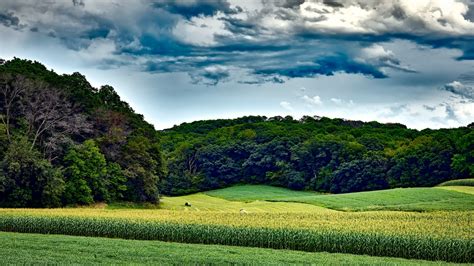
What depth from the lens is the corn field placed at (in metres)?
30.3

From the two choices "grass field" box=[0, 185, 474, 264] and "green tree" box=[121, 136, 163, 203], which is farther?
"green tree" box=[121, 136, 163, 203]

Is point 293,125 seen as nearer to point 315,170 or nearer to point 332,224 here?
point 315,170

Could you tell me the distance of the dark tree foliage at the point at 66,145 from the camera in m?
58.6

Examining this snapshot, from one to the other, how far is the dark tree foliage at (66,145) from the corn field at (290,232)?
629 inches

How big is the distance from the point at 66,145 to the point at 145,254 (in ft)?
130

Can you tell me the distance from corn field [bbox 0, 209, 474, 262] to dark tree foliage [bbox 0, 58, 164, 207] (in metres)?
16.0

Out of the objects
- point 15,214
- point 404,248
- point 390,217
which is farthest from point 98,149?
point 404,248

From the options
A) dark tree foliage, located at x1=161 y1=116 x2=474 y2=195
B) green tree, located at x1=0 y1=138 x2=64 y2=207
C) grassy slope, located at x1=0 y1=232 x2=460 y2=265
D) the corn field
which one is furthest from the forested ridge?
grassy slope, located at x1=0 y1=232 x2=460 y2=265

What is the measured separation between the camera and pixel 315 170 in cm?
11631

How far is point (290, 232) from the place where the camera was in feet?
109

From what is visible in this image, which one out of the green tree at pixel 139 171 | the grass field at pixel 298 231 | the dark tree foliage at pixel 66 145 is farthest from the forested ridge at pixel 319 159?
the grass field at pixel 298 231

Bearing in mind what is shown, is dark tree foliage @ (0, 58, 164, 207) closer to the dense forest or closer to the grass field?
the dense forest

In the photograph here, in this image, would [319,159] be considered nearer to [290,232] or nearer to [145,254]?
[290,232]

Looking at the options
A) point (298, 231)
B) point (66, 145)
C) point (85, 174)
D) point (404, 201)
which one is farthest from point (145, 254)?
point (404, 201)
